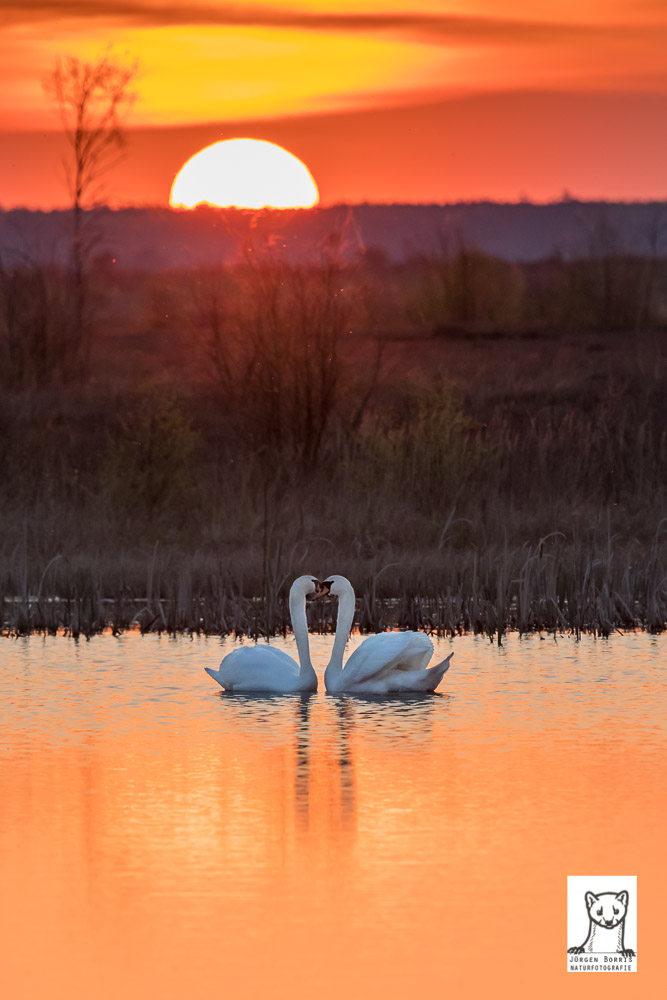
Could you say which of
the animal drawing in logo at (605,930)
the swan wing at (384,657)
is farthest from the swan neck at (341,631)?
the animal drawing in logo at (605,930)

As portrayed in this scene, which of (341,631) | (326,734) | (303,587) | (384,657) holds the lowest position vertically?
(326,734)

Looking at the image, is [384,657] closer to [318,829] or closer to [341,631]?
[341,631]

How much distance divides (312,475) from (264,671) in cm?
970

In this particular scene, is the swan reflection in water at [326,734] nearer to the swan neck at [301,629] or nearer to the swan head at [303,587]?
the swan neck at [301,629]

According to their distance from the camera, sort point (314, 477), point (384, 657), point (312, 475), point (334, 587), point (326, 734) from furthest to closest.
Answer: point (312, 475) → point (314, 477) → point (334, 587) → point (384, 657) → point (326, 734)

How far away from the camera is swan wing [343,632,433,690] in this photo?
33.5 ft

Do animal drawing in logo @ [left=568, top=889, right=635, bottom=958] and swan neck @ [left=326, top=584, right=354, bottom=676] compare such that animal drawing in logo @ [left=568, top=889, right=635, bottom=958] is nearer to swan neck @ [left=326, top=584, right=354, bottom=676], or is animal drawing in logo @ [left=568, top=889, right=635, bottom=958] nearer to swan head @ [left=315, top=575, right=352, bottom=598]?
swan neck @ [left=326, top=584, right=354, bottom=676]

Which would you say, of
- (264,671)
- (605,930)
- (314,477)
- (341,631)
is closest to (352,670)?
(264,671)

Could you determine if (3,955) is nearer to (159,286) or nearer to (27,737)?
(27,737)

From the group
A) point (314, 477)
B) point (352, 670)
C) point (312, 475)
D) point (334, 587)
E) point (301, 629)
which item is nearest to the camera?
point (352, 670)

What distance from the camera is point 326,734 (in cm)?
901

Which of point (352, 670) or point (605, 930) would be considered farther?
point (352, 670)

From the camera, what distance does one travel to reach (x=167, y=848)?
664 cm

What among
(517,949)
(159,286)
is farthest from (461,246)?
(517,949)
